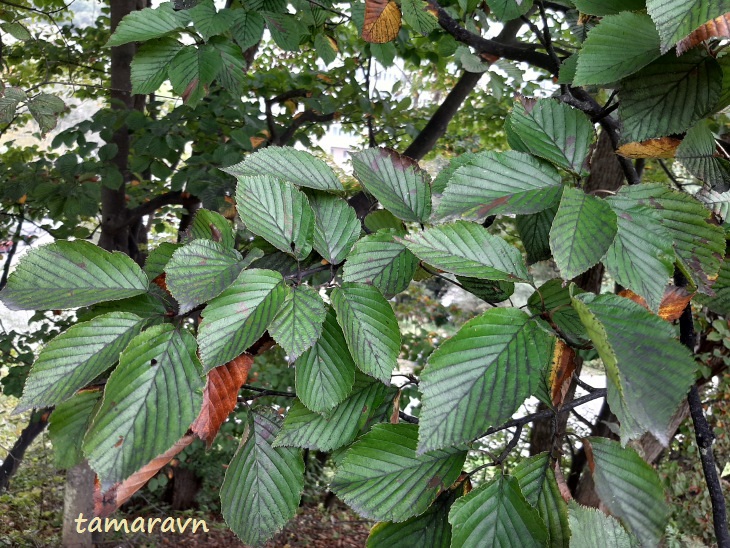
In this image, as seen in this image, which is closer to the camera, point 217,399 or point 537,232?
point 217,399

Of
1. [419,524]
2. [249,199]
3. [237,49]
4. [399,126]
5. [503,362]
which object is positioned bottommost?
[419,524]

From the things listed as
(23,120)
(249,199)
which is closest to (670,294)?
(249,199)

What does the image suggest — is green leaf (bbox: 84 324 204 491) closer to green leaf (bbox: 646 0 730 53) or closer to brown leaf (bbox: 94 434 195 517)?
brown leaf (bbox: 94 434 195 517)

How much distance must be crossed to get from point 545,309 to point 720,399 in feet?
12.3

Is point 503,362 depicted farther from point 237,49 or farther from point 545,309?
point 237,49

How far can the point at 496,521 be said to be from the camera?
0.45 metres

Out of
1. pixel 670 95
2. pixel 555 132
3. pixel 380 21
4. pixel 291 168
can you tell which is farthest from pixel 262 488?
pixel 380 21

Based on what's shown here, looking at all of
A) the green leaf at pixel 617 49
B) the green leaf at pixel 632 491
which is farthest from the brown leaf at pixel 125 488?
the green leaf at pixel 617 49

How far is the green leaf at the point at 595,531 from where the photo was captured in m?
0.47

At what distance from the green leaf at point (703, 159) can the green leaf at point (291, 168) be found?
1.18 ft

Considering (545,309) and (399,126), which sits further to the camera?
(399,126)

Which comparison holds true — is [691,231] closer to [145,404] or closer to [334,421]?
[334,421]

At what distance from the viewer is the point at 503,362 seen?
1.42ft

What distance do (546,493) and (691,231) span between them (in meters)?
0.26
